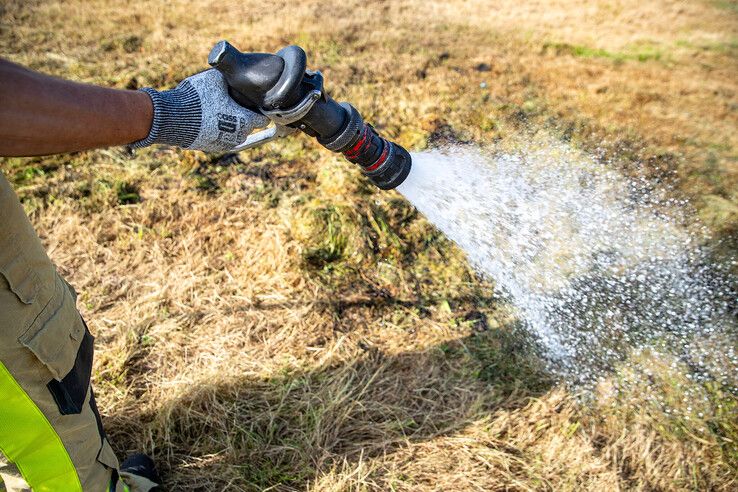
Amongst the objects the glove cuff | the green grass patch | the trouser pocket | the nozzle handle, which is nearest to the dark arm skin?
the glove cuff

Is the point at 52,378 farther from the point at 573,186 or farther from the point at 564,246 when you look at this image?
the point at 573,186

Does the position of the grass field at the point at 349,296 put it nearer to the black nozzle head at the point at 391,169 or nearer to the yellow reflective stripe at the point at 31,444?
the yellow reflective stripe at the point at 31,444

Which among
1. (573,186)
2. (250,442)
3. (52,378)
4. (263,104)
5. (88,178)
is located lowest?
(250,442)

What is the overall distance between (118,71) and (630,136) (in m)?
4.90

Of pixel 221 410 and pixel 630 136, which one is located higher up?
pixel 630 136

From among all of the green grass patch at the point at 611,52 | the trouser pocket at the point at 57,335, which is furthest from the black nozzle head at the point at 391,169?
the green grass patch at the point at 611,52

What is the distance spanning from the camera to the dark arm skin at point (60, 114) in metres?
0.96

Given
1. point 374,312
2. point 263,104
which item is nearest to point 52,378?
point 263,104

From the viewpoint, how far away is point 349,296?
2.73 metres

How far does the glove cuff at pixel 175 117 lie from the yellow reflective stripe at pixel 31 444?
700mm

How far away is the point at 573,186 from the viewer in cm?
354

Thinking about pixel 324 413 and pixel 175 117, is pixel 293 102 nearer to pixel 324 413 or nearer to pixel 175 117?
pixel 175 117

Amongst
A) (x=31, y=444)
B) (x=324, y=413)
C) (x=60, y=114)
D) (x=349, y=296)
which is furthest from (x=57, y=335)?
(x=349, y=296)

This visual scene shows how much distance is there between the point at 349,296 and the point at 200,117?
5.24 feet
